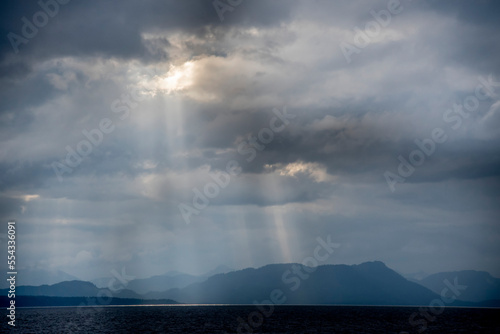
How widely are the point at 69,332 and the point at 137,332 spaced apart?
2169 centimetres

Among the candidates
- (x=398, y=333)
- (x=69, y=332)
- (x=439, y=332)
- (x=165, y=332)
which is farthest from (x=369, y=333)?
(x=69, y=332)

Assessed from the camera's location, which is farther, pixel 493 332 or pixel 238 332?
pixel 493 332

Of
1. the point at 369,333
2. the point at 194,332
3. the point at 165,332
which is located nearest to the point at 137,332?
the point at 165,332

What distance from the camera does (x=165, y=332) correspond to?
14212 centimetres

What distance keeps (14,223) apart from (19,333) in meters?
61.5

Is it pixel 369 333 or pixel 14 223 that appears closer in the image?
pixel 14 223

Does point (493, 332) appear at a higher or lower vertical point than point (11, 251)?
lower

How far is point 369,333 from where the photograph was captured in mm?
143875

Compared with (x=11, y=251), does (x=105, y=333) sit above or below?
below

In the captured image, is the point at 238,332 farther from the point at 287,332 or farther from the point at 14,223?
the point at 14,223

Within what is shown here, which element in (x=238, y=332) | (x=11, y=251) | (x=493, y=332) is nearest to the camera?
(x=11, y=251)

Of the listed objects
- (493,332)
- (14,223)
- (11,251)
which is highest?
(14,223)

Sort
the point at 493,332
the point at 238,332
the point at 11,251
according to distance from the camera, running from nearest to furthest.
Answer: the point at 11,251 < the point at 238,332 < the point at 493,332

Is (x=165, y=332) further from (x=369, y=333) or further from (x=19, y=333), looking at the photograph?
(x=369, y=333)
